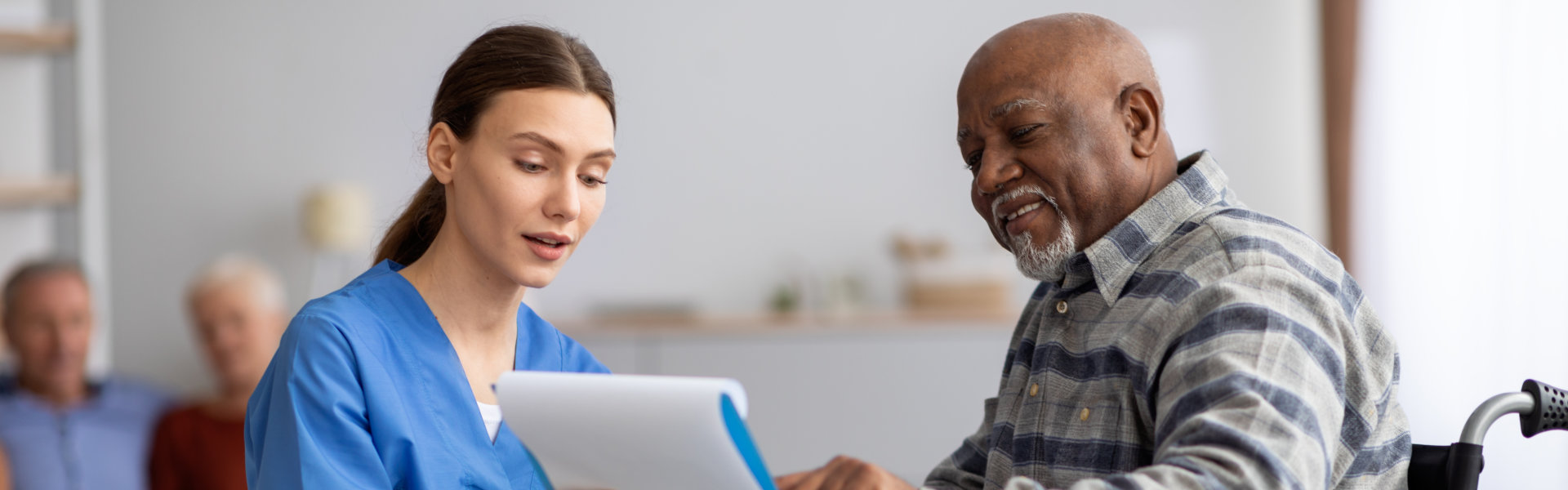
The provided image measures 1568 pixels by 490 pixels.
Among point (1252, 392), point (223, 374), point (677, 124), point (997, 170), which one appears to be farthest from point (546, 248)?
point (677, 124)

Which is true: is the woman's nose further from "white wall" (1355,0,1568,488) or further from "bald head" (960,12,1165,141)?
"white wall" (1355,0,1568,488)

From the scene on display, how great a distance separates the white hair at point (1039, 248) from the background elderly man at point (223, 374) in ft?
7.26

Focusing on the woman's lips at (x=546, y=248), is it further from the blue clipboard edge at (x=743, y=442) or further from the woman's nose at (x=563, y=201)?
the blue clipboard edge at (x=743, y=442)

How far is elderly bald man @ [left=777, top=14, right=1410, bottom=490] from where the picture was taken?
914mm

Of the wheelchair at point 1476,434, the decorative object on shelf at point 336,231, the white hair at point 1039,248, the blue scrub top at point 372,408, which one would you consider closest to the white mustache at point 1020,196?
the white hair at point 1039,248

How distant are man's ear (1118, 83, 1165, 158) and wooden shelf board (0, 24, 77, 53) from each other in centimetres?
317

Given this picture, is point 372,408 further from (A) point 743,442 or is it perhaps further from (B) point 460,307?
(A) point 743,442

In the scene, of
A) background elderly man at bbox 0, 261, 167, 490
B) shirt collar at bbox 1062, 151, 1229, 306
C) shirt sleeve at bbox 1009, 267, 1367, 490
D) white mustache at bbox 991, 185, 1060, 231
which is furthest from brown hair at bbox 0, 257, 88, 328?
shirt sleeve at bbox 1009, 267, 1367, 490

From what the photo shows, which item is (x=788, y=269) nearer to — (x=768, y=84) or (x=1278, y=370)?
(x=768, y=84)

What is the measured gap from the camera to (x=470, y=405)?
1320mm

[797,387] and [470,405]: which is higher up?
[470,405]

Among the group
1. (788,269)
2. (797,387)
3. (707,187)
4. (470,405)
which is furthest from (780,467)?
(470,405)

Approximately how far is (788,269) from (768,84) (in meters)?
0.67

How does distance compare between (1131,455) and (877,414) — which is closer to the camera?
(1131,455)
